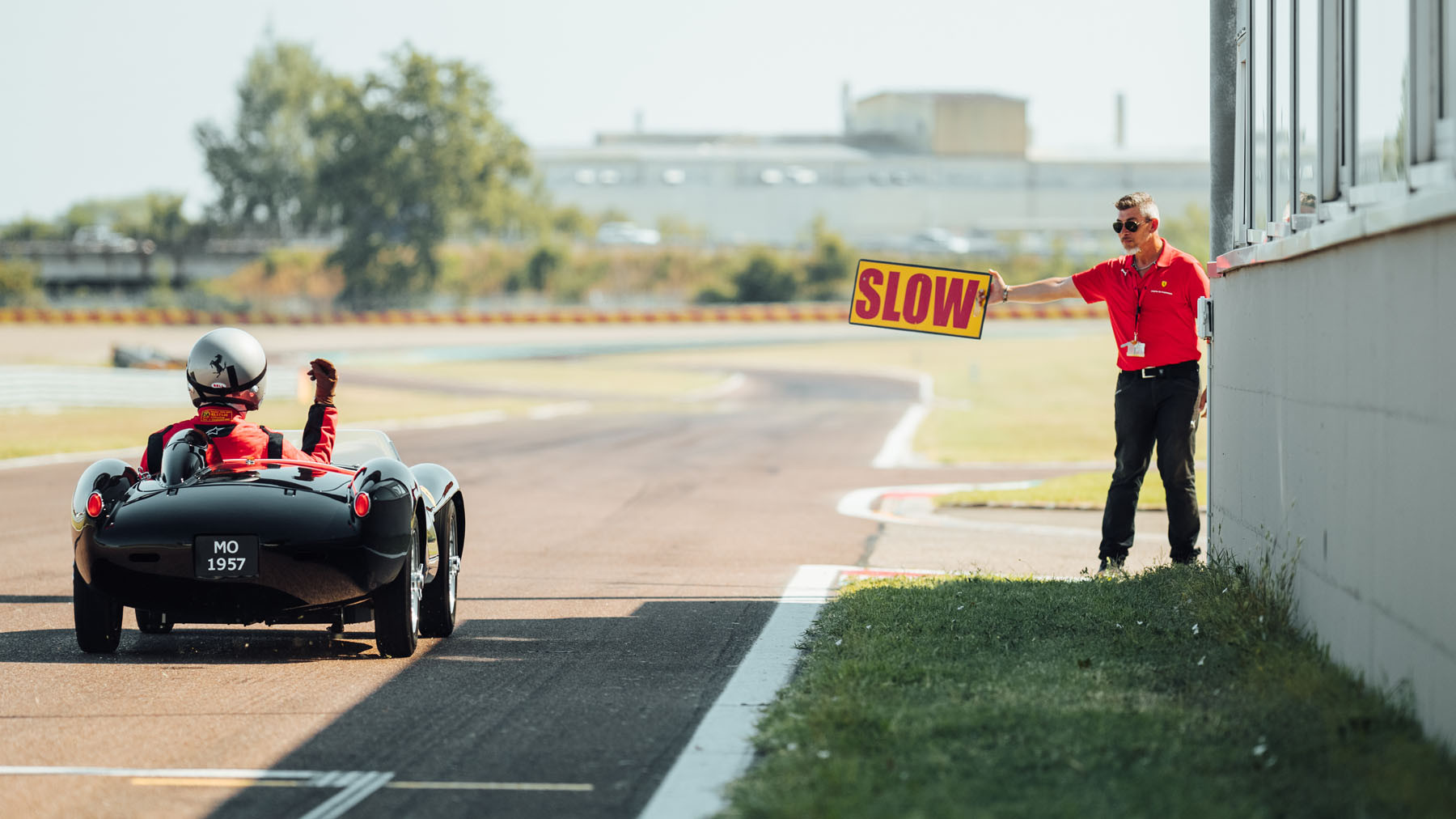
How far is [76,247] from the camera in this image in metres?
87.3

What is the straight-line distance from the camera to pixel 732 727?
16.8ft

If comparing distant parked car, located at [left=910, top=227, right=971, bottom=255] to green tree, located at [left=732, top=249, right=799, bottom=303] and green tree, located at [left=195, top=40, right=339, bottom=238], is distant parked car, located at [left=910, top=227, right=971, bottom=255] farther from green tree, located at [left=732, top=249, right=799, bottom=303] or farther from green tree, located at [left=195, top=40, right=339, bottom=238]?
green tree, located at [left=195, top=40, right=339, bottom=238]

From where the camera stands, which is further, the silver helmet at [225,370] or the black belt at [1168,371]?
the black belt at [1168,371]

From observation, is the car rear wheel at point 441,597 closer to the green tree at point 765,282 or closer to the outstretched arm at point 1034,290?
the outstretched arm at point 1034,290

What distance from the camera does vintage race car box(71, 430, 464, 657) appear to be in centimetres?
623

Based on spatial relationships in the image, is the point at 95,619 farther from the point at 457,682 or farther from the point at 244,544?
the point at 457,682

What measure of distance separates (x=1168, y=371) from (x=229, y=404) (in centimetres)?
485

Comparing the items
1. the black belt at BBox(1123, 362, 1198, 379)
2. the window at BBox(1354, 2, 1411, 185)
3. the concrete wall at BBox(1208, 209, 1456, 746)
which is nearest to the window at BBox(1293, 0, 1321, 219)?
the concrete wall at BBox(1208, 209, 1456, 746)

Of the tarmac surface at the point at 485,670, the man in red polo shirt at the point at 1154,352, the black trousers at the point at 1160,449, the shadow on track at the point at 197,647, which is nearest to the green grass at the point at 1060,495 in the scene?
the tarmac surface at the point at 485,670

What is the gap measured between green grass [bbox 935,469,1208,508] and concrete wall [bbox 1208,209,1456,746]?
22.0ft

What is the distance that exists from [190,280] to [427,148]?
55.1 ft

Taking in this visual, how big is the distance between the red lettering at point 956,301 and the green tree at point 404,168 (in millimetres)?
83321

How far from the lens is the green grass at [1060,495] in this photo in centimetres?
1400

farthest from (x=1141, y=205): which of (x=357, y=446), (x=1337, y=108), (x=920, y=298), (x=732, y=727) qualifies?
(x=357, y=446)
